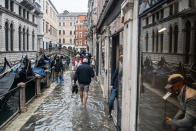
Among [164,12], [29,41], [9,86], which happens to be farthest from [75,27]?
[164,12]

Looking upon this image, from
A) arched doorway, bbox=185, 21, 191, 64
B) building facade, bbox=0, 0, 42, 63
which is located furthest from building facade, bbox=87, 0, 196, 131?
building facade, bbox=0, 0, 42, 63

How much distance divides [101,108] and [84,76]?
4.46ft

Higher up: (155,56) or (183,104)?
(155,56)

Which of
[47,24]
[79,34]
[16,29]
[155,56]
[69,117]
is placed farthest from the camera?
[79,34]

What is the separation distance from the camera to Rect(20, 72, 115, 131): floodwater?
6289 mm

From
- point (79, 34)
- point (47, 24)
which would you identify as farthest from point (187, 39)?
point (79, 34)

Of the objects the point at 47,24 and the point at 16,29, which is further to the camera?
the point at 47,24

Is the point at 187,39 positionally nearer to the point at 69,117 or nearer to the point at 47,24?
the point at 69,117

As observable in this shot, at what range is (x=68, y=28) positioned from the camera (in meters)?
100

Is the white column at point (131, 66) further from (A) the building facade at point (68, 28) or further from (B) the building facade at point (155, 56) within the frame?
(A) the building facade at point (68, 28)

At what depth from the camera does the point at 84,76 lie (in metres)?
8.35

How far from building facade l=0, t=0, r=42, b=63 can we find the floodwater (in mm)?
15627

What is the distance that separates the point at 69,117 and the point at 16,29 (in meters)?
24.7

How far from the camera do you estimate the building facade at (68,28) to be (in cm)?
9881
